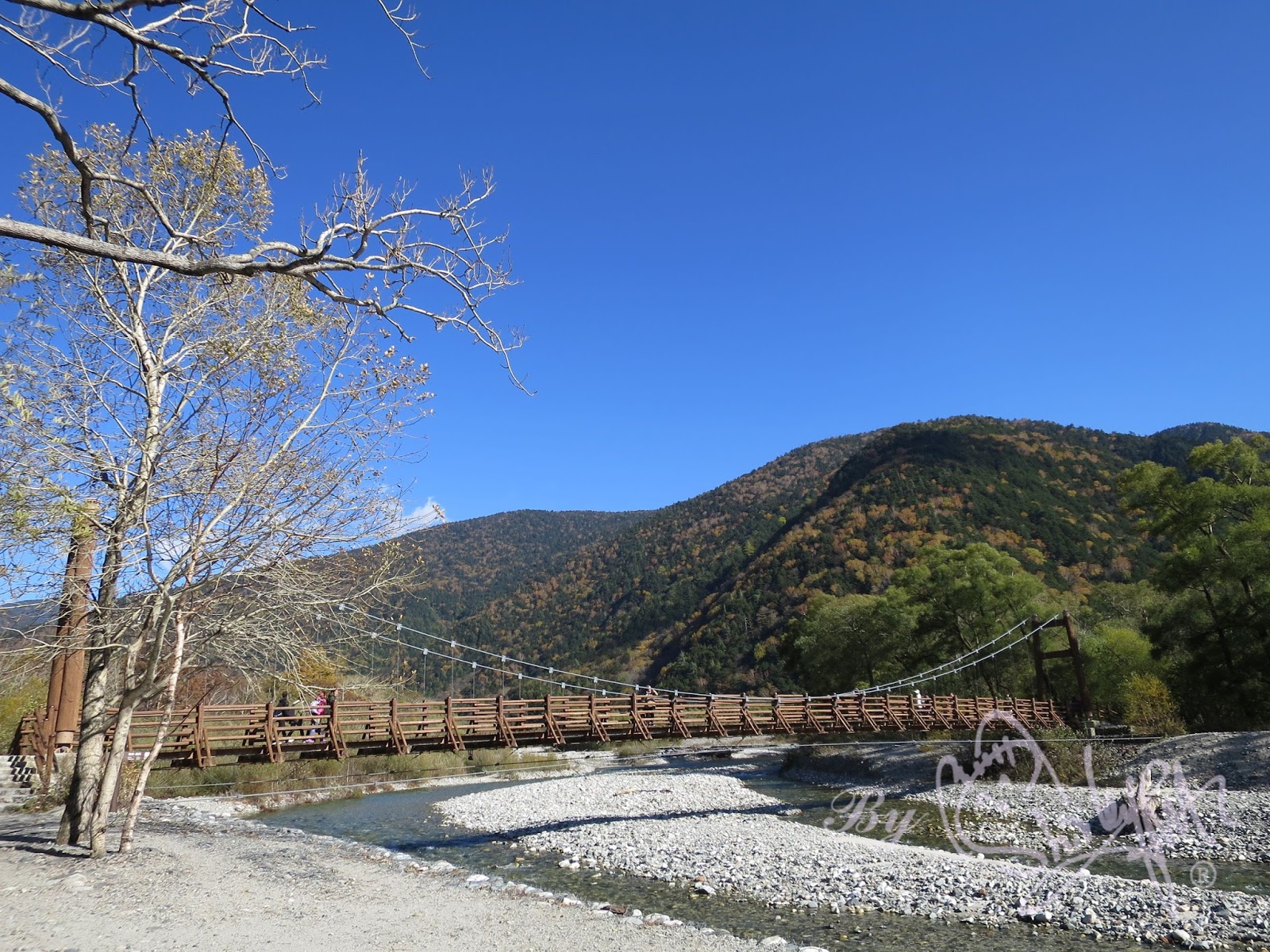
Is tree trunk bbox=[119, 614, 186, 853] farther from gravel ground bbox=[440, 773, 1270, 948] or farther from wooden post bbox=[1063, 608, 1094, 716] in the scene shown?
wooden post bbox=[1063, 608, 1094, 716]

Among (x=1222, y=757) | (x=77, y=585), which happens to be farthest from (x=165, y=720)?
(x=1222, y=757)

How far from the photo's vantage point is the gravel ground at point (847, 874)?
19.9 ft

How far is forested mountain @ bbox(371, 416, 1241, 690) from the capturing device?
40.8 meters

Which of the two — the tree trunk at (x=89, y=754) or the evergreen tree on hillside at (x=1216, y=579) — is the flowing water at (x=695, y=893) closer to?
the tree trunk at (x=89, y=754)

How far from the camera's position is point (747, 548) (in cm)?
6378

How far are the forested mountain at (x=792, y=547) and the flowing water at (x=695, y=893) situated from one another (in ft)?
12.9

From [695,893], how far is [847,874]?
1.67 metres

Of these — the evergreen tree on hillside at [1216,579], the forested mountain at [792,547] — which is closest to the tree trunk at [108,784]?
the forested mountain at [792,547]

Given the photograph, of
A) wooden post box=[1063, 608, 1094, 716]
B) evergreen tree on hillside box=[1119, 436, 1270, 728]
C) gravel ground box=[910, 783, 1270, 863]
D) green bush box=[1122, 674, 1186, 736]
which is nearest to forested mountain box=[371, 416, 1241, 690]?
wooden post box=[1063, 608, 1094, 716]

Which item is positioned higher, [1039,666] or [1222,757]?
[1039,666]

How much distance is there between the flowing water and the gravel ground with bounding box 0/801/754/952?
0.94m

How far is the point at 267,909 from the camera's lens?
5422 mm

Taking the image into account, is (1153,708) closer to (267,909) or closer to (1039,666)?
(1039,666)

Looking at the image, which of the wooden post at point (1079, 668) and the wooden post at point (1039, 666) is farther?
the wooden post at point (1039, 666)
